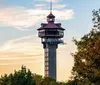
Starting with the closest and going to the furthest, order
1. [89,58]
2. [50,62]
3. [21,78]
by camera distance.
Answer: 1. [89,58]
2. [21,78]
3. [50,62]

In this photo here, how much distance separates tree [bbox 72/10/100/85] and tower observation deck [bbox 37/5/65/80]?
130 metres

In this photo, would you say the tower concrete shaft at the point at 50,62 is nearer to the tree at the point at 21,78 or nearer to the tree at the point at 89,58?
the tree at the point at 21,78

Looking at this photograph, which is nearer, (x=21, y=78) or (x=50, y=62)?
(x=21, y=78)

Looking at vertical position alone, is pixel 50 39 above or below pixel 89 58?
above

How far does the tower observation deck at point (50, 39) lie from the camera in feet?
542

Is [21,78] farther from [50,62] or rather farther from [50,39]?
[50,39]

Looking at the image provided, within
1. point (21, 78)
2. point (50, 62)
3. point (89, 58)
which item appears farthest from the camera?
point (50, 62)

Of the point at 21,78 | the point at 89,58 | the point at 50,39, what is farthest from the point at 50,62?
the point at 89,58

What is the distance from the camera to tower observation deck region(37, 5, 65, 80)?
165m

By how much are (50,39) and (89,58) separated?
140m

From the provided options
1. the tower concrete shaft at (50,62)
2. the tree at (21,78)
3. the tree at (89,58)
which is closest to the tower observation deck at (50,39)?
the tower concrete shaft at (50,62)

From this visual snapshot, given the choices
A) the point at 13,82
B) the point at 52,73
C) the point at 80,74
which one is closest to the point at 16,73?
the point at 13,82

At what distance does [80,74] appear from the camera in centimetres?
3338

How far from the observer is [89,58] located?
31.8 m
